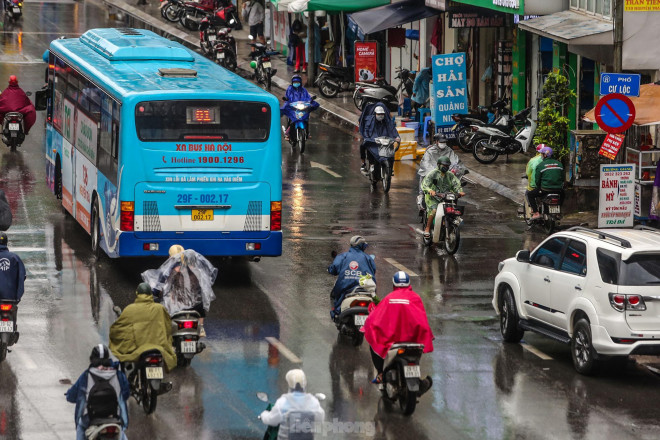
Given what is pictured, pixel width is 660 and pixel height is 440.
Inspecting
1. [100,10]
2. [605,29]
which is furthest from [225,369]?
[100,10]

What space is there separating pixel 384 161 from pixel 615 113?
915cm

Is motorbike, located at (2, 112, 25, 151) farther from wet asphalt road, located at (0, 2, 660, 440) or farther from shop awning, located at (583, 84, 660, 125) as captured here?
shop awning, located at (583, 84, 660, 125)

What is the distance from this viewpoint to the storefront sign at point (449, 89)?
3278 cm

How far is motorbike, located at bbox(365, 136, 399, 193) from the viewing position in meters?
28.8

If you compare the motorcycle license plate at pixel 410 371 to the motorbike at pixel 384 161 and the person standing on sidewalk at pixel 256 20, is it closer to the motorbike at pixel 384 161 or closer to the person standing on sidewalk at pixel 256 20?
the motorbike at pixel 384 161

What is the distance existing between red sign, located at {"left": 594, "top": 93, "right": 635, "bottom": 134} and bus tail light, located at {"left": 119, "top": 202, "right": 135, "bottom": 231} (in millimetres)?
6826

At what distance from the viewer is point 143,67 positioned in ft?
71.5

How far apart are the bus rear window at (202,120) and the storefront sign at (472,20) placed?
15.7 meters

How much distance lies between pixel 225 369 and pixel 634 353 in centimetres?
450

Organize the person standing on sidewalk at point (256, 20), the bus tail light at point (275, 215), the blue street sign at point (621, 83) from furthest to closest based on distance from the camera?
1. the person standing on sidewalk at point (256, 20)
2. the blue street sign at point (621, 83)
3. the bus tail light at point (275, 215)

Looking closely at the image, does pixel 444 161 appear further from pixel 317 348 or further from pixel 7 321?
pixel 7 321

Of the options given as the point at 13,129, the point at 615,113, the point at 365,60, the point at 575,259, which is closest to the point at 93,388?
the point at 575,259

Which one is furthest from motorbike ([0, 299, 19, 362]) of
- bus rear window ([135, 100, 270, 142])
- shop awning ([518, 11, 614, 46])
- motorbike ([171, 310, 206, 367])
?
shop awning ([518, 11, 614, 46])

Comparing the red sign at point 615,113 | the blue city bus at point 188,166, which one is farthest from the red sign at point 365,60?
the red sign at point 615,113
